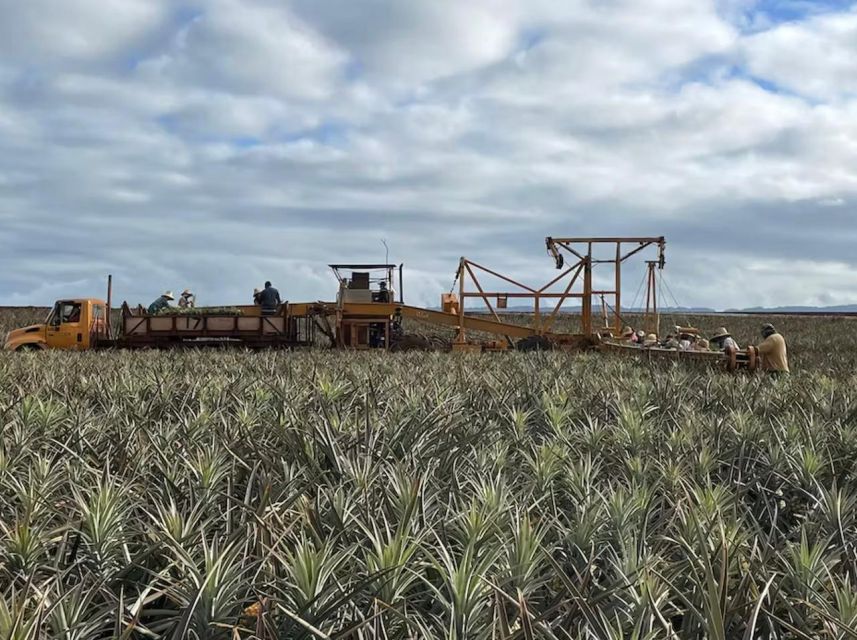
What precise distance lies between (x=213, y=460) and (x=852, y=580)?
308cm

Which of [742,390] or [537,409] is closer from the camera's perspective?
[537,409]

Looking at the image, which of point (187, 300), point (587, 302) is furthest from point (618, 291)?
point (187, 300)

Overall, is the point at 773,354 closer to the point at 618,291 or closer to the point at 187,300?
the point at 618,291

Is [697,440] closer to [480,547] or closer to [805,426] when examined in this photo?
[805,426]

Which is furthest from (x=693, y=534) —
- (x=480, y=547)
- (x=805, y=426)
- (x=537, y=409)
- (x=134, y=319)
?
(x=134, y=319)

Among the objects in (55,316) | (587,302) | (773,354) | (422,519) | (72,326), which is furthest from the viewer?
(55,316)

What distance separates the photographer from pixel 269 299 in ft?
71.1

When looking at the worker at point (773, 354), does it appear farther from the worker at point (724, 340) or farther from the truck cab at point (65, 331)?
the truck cab at point (65, 331)

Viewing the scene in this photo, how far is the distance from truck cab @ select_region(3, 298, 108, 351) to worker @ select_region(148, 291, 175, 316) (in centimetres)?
148

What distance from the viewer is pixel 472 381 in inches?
355

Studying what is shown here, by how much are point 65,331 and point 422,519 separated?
63.0ft

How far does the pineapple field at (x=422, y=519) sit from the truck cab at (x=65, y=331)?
13.9m

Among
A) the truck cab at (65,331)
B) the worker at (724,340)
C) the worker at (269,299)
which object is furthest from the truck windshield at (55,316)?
the worker at (724,340)

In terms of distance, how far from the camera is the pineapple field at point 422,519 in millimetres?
2527
